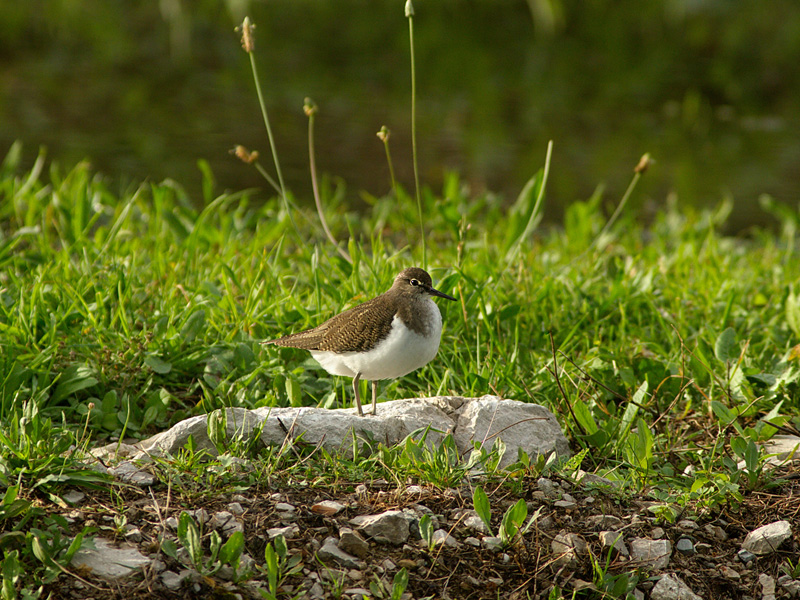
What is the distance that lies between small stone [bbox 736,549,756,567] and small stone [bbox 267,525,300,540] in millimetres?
1576

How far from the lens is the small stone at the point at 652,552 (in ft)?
10.2

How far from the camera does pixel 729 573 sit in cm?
315

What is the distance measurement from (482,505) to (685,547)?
2.55 feet

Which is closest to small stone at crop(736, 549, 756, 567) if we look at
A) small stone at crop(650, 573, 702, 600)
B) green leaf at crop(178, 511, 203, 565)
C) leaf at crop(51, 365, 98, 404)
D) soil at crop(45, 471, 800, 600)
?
soil at crop(45, 471, 800, 600)

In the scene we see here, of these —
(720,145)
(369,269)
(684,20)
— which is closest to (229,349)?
(369,269)

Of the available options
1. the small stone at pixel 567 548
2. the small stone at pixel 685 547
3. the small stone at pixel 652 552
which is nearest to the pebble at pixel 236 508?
the small stone at pixel 567 548

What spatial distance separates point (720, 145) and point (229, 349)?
8.62 meters

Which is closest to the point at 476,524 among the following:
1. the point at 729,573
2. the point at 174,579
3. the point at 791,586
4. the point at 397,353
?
the point at 397,353

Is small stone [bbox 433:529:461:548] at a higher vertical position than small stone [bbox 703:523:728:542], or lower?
higher

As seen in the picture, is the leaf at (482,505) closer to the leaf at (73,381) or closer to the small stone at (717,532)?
the small stone at (717,532)

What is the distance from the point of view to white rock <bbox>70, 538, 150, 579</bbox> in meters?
2.76

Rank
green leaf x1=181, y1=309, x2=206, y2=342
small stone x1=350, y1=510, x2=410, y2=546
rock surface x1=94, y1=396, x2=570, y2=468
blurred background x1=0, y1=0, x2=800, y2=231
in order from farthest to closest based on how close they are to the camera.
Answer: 1. blurred background x1=0, y1=0, x2=800, y2=231
2. green leaf x1=181, y1=309, x2=206, y2=342
3. rock surface x1=94, y1=396, x2=570, y2=468
4. small stone x1=350, y1=510, x2=410, y2=546

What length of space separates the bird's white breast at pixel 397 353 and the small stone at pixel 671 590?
3.95 feet

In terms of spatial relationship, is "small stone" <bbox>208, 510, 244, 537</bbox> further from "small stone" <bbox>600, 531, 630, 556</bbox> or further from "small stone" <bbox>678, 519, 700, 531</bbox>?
"small stone" <bbox>678, 519, 700, 531</bbox>
